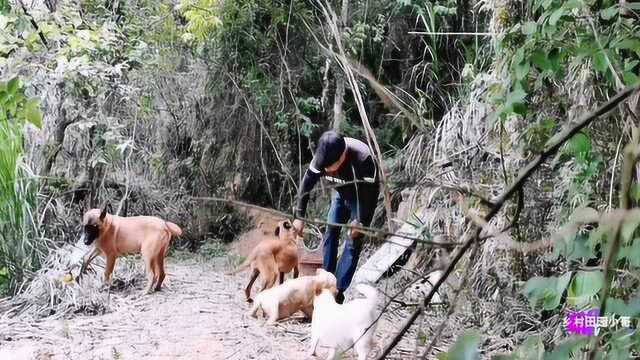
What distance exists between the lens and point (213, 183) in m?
4.54

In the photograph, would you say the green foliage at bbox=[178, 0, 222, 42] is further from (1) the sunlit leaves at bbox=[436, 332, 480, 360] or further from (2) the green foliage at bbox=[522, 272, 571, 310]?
(1) the sunlit leaves at bbox=[436, 332, 480, 360]

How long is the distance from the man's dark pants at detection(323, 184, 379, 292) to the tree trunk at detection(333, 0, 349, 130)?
109cm

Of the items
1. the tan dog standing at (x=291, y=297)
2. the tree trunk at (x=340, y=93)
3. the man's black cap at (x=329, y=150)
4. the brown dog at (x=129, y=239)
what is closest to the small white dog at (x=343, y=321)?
the tan dog standing at (x=291, y=297)

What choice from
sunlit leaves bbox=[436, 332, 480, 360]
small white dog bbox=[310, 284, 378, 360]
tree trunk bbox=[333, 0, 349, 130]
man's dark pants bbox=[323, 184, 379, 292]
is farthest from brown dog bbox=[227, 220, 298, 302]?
sunlit leaves bbox=[436, 332, 480, 360]

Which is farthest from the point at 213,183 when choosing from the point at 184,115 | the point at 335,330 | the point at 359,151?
the point at 335,330

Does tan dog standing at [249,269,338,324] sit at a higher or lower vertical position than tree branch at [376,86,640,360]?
lower

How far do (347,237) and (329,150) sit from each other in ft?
1.21

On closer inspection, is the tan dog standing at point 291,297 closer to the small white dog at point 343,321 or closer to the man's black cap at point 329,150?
the small white dog at point 343,321

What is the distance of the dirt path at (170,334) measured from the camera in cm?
255

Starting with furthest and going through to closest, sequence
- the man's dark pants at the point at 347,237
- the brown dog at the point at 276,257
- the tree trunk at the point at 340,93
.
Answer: the tree trunk at the point at 340,93 → the brown dog at the point at 276,257 → the man's dark pants at the point at 347,237

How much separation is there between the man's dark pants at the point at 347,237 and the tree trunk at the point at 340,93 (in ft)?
3.59

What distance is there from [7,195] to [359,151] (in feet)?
5.20

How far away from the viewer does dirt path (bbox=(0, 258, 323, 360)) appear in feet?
8.36

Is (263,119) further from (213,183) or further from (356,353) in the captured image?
(356,353)
